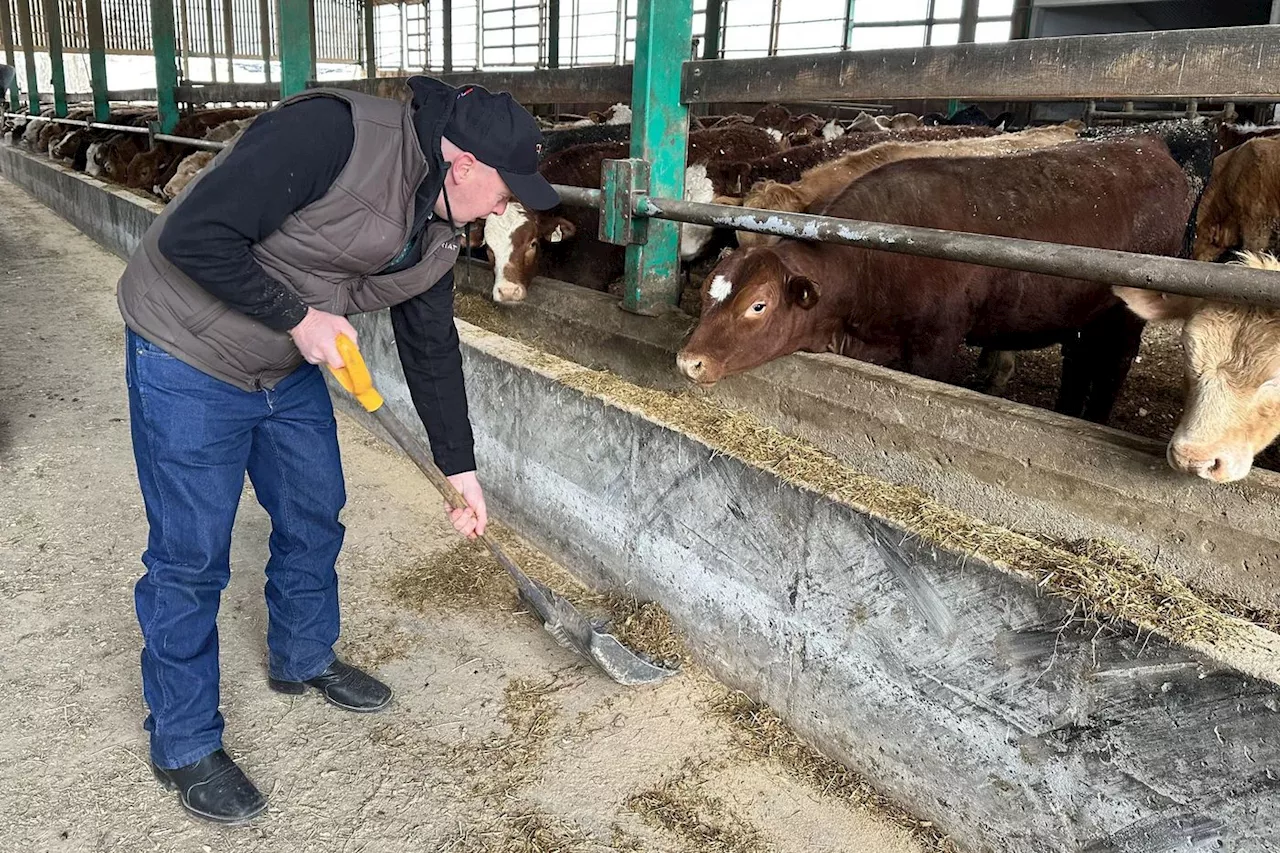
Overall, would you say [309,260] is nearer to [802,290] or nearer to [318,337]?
[318,337]

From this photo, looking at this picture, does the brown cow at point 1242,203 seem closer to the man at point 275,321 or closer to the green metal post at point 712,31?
the man at point 275,321

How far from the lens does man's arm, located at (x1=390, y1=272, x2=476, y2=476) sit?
2582mm

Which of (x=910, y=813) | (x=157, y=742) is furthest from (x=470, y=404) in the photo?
(x=910, y=813)

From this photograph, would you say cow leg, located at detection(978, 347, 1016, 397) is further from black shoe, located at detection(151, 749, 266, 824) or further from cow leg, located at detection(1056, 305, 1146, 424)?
black shoe, located at detection(151, 749, 266, 824)

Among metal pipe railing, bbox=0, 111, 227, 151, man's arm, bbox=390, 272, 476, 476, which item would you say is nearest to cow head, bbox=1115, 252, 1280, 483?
man's arm, bbox=390, 272, 476, 476

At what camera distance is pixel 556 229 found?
17.9ft

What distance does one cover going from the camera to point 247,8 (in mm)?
32531

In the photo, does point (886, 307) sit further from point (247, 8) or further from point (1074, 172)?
point (247, 8)

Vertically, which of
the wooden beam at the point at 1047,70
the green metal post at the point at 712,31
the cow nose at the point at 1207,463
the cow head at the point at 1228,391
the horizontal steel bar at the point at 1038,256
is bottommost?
the cow nose at the point at 1207,463

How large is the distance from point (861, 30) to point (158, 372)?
829 inches

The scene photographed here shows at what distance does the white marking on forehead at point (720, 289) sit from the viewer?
3.50 m

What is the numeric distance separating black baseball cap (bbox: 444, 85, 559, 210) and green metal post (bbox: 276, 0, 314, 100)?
563cm

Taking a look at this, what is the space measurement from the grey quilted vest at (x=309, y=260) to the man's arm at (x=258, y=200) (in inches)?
2.1

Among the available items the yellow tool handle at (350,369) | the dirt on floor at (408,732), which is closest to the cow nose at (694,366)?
the dirt on floor at (408,732)
